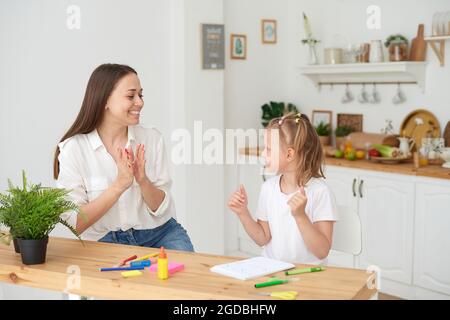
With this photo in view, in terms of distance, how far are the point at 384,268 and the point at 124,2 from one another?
2.46m

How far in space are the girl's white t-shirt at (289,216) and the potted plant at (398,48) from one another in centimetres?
206

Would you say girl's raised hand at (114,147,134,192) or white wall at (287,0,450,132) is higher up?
white wall at (287,0,450,132)

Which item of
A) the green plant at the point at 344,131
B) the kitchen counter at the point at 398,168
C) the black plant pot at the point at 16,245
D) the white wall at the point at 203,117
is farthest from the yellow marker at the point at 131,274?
the green plant at the point at 344,131

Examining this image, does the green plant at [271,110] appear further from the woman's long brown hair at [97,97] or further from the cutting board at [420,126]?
the woman's long brown hair at [97,97]

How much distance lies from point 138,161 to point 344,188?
7.29ft

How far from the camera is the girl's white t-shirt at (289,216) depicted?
7.99 feet

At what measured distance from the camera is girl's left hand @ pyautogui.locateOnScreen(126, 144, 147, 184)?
7.75 ft

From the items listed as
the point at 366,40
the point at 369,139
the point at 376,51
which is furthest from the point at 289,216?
the point at 366,40

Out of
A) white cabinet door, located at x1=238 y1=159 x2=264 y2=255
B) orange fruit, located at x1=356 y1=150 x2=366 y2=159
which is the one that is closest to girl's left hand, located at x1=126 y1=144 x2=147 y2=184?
orange fruit, located at x1=356 y1=150 x2=366 y2=159

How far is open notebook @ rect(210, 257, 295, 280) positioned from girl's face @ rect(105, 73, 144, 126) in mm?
910

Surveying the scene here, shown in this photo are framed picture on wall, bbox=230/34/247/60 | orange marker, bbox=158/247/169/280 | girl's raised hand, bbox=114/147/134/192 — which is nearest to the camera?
orange marker, bbox=158/247/169/280

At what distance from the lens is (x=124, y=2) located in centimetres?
423

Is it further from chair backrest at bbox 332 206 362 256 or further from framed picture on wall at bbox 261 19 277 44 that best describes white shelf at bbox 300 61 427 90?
chair backrest at bbox 332 206 362 256
